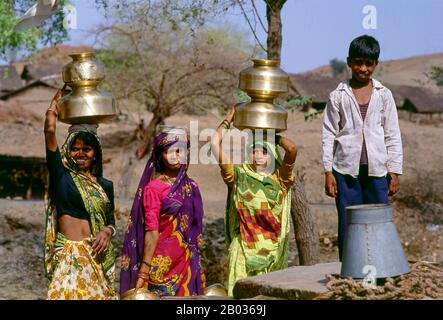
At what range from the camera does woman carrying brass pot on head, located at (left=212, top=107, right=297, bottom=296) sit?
576 cm

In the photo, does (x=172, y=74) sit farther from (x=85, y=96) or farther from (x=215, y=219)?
(x=85, y=96)

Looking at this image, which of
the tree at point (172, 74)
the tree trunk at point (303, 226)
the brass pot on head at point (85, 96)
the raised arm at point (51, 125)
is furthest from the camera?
the tree at point (172, 74)

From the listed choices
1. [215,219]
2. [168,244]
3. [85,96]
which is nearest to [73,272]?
[168,244]

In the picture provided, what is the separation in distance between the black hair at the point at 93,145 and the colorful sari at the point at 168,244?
0.93 ft

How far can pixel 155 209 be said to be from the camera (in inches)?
217

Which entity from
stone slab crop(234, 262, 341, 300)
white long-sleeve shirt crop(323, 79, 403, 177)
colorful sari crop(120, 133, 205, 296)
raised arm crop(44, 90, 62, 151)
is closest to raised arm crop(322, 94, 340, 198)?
white long-sleeve shirt crop(323, 79, 403, 177)

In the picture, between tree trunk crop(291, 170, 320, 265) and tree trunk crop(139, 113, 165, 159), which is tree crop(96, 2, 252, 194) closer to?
tree trunk crop(139, 113, 165, 159)

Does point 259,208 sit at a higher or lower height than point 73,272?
higher

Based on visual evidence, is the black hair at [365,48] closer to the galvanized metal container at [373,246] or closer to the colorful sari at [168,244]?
the colorful sari at [168,244]

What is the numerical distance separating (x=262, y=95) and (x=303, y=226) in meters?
2.69

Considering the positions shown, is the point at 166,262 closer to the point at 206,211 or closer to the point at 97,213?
the point at 97,213

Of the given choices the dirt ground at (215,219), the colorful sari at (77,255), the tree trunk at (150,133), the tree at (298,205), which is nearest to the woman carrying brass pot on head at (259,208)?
the colorful sari at (77,255)

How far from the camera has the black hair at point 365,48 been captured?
5398 millimetres

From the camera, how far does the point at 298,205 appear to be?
7406 mm
